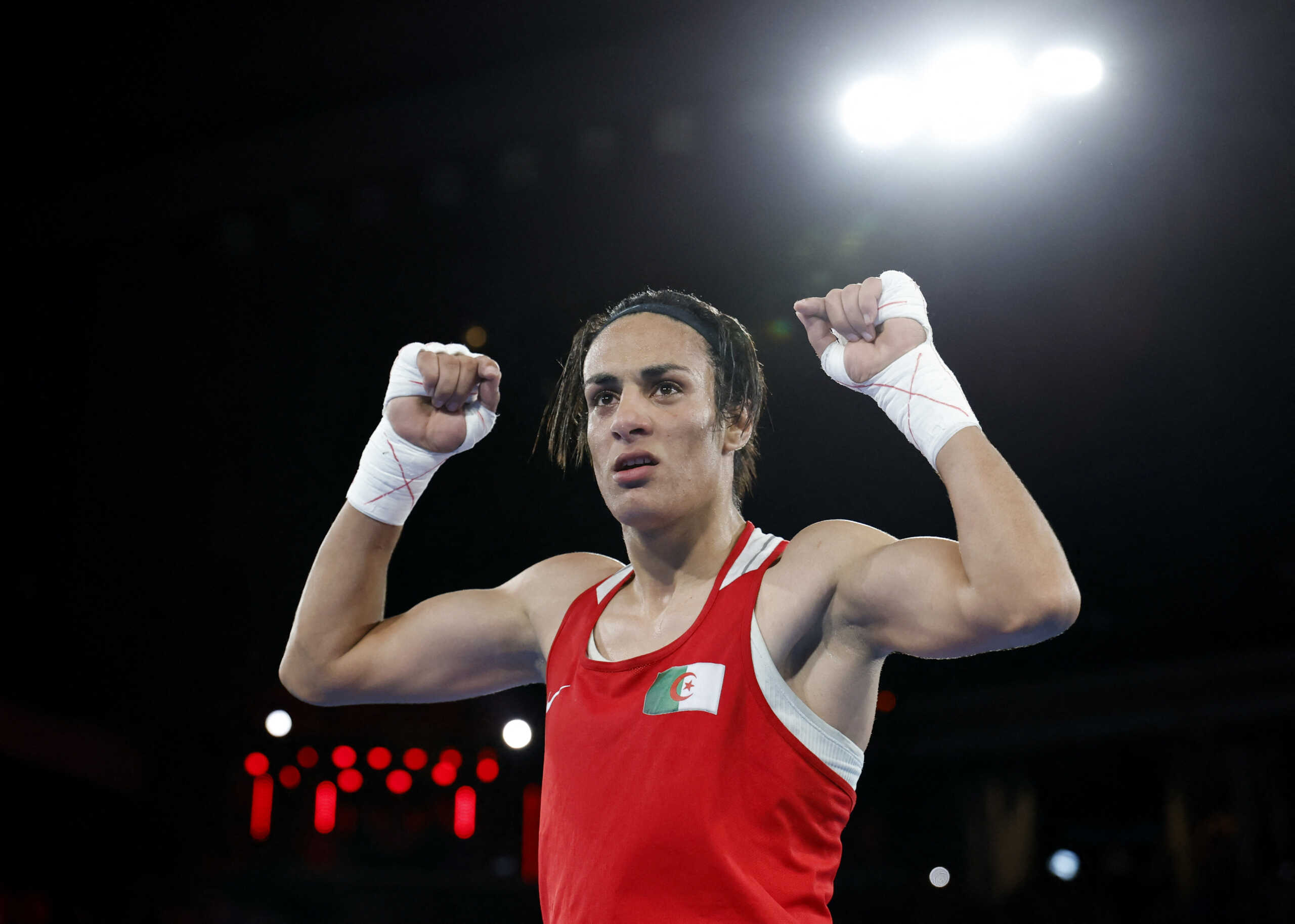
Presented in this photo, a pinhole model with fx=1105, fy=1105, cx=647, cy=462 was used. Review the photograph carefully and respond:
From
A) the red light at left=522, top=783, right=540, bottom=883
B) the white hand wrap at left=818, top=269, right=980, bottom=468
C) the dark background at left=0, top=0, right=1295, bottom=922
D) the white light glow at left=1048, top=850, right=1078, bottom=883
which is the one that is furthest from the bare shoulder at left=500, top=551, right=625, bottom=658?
the white light glow at left=1048, top=850, right=1078, bottom=883

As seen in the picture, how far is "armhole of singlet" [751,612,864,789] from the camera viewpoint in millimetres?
1653

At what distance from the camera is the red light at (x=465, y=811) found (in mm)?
8406

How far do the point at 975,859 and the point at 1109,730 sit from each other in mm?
1592

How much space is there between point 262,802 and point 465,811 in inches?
60.5

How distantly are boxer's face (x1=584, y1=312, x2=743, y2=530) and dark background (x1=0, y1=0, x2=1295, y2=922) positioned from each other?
174 centimetres

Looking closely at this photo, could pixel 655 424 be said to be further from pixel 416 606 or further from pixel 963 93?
pixel 963 93

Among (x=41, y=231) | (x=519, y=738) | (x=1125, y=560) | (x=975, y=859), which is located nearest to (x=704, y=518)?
(x=41, y=231)

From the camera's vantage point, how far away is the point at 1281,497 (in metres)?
6.06

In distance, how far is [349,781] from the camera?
845 cm

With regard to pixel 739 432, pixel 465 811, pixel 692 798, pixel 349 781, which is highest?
pixel 739 432

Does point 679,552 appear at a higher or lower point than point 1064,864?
higher

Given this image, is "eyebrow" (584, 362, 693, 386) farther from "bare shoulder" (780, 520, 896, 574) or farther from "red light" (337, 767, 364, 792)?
"red light" (337, 767, 364, 792)

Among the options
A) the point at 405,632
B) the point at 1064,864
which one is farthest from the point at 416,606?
the point at 1064,864

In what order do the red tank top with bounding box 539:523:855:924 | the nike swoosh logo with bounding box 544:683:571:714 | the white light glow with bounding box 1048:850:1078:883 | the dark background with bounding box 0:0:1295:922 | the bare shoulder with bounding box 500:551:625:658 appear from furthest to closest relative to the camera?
the white light glow with bounding box 1048:850:1078:883
the dark background with bounding box 0:0:1295:922
the bare shoulder with bounding box 500:551:625:658
the nike swoosh logo with bounding box 544:683:571:714
the red tank top with bounding box 539:523:855:924
